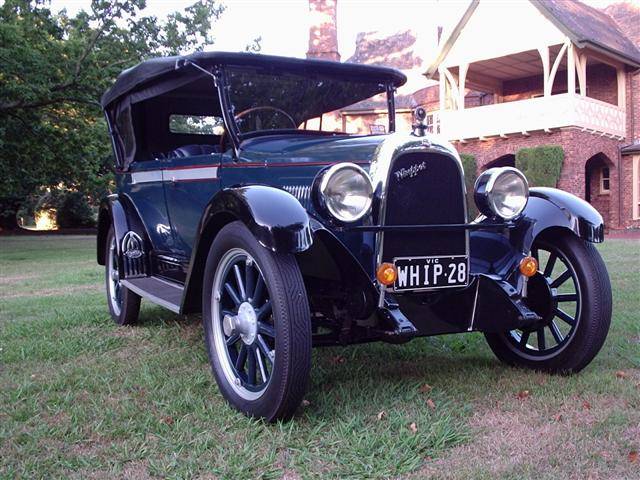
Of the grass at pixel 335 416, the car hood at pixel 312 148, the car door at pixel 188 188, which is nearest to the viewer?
the grass at pixel 335 416

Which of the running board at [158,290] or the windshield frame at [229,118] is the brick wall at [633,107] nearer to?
the windshield frame at [229,118]

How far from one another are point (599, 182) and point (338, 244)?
1948 cm

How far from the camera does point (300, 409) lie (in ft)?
10.4

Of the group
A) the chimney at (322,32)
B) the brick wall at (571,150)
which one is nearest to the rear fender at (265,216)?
the brick wall at (571,150)

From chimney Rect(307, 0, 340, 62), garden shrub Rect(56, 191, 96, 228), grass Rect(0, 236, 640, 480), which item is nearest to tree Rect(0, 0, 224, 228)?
chimney Rect(307, 0, 340, 62)

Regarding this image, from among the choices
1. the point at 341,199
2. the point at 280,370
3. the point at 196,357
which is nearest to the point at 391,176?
the point at 341,199

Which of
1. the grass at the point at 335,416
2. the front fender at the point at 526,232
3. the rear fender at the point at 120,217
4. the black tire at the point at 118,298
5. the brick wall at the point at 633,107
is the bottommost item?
the grass at the point at 335,416

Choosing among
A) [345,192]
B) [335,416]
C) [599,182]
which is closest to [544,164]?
[599,182]

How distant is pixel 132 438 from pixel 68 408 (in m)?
0.61

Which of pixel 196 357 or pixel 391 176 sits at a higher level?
pixel 391 176

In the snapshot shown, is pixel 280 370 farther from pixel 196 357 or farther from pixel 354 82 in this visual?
pixel 354 82

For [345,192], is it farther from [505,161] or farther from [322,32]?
[322,32]

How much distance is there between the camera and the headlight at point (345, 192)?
10.2 ft

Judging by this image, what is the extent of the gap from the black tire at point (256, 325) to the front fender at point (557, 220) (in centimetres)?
143
